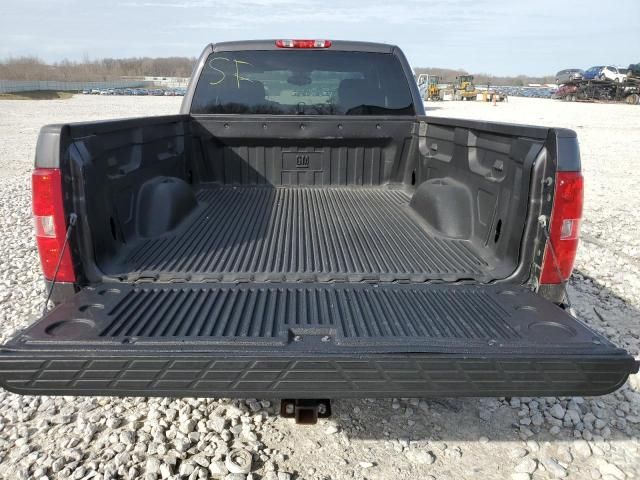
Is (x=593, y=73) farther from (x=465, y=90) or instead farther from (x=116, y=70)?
(x=116, y=70)

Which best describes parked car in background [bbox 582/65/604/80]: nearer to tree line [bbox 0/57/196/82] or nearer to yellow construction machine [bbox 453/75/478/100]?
yellow construction machine [bbox 453/75/478/100]

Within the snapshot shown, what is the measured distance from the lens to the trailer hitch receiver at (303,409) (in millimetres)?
2145

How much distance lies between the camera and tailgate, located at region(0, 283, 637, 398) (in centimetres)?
181

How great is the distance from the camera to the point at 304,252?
9.82 feet

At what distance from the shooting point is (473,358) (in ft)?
6.05

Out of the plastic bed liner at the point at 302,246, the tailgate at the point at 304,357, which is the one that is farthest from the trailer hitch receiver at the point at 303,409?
the plastic bed liner at the point at 302,246

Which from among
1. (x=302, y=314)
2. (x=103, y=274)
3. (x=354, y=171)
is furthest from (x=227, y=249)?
(x=354, y=171)

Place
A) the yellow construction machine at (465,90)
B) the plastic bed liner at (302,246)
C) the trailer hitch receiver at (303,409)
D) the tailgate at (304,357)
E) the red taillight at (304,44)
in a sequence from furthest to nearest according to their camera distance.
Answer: the yellow construction machine at (465,90)
the red taillight at (304,44)
the plastic bed liner at (302,246)
the trailer hitch receiver at (303,409)
the tailgate at (304,357)

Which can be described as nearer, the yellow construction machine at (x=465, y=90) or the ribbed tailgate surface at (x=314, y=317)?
the ribbed tailgate surface at (x=314, y=317)

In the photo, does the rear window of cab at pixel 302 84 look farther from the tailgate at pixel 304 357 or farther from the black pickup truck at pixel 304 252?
the tailgate at pixel 304 357

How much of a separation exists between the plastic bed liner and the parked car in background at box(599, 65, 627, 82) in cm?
4748

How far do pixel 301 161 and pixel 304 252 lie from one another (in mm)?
1762

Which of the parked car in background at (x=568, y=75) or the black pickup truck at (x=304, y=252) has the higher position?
the parked car in background at (x=568, y=75)

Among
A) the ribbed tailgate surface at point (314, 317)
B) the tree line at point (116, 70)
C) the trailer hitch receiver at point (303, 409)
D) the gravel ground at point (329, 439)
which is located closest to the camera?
the ribbed tailgate surface at point (314, 317)
